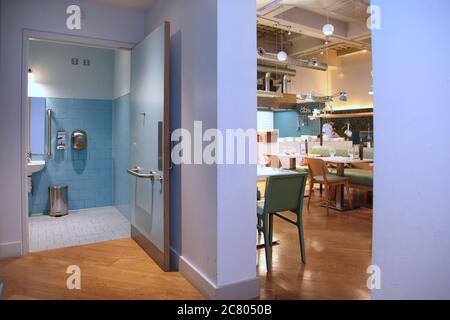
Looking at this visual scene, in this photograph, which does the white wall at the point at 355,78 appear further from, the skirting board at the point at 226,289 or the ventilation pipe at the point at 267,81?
the skirting board at the point at 226,289

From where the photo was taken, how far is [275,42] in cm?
784

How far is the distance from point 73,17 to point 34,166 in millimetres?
2179

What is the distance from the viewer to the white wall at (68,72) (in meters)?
A: 4.75

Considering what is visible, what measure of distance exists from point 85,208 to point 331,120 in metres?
7.20

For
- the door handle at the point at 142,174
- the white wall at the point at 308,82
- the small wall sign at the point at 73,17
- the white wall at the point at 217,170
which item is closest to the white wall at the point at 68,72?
the small wall sign at the point at 73,17

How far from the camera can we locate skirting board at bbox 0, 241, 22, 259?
3064 millimetres

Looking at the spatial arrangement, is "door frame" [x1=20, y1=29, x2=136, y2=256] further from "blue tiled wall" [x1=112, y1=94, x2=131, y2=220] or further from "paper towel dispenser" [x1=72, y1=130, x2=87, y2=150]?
"paper towel dispenser" [x1=72, y1=130, x2=87, y2=150]

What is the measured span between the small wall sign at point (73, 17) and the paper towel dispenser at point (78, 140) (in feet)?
6.79

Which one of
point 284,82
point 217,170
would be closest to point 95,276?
point 217,170

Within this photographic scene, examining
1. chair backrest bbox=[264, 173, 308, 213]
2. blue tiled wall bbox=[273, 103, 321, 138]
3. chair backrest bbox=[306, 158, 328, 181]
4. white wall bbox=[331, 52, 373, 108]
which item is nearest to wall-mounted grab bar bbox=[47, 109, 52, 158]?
chair backrest bbox=[264, 173, 308, 213]

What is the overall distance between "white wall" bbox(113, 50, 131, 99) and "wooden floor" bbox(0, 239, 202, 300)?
7.57 ft

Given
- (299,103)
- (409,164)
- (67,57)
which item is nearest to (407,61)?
(409,164)

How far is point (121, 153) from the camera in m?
4.77

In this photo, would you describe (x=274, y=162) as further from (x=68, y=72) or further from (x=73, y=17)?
(x=73, y=17)
